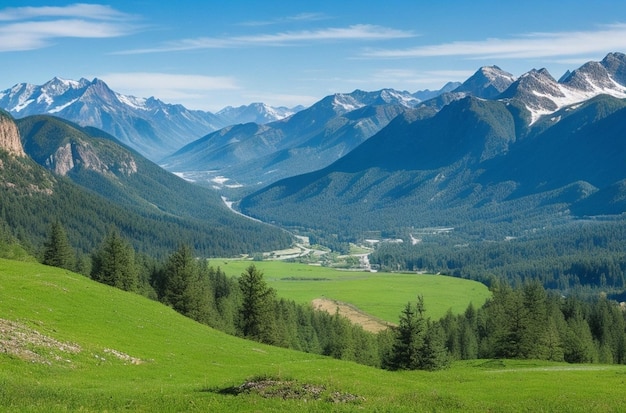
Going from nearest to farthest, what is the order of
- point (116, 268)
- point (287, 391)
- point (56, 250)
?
point (287, 391) → point (116, 268) → point (56, 250)

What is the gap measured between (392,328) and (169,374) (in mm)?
48082

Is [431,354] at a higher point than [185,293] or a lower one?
lower

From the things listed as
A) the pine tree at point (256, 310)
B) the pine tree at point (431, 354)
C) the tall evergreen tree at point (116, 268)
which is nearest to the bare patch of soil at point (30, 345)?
the pine tree at point (431, 354)

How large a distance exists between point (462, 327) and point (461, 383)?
3381 inches

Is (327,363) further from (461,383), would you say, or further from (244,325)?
(244,325)

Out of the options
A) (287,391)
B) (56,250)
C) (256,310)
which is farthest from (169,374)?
(56,250)

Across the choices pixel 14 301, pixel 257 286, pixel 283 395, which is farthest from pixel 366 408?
pixel 257 286

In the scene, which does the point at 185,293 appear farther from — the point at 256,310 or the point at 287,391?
the point at 287,391

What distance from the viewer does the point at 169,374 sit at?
44250mm

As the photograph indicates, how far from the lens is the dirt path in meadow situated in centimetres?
16725

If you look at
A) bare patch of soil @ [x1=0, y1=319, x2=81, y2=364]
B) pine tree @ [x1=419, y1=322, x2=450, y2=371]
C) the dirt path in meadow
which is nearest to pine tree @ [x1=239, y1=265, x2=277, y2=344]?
pine tree @ [x1=419, y1=322, x2=450, y2=371]

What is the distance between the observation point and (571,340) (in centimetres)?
9881

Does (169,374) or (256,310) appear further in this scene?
(256,310)

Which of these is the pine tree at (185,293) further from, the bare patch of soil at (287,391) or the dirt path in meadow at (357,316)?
the dirt path in meadow at (357,316)
